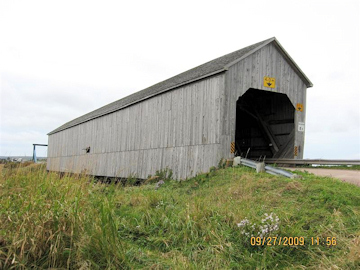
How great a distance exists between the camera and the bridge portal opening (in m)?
14.5

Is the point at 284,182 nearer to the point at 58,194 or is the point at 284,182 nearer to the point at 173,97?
the point at 58,194

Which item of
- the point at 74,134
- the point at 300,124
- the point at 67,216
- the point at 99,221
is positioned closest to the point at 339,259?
the point at 99,221

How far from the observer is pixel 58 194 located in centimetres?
460

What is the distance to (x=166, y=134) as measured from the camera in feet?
46.2

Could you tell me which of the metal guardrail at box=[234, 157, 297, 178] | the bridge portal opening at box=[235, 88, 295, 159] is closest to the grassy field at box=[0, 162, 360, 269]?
the metal guardrail at box=[234, 157, 297, 178]

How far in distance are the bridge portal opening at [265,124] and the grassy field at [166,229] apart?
7.85 m

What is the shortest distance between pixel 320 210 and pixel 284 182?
207 cm

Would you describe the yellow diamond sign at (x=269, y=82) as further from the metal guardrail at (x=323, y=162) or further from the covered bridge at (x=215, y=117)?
the metal guardrail at (x=323, y=162)

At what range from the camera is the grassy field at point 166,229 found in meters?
3.55

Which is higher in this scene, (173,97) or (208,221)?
(173,97)

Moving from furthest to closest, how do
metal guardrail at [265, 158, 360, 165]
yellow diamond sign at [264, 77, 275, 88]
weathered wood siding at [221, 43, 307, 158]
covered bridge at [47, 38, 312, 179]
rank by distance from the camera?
yellow diamond sign at [264, 77, 275, 88] < covered bridge at [47, 38, 312, 179] < weathered wood siding at [221, 43, 307, 158] < metal guardrail at [265, 158, 360, 165]
